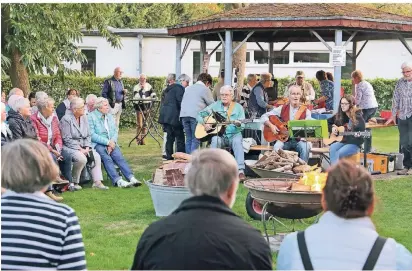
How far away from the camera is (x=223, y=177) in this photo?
353 centimetres

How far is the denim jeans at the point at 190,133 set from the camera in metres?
13.3

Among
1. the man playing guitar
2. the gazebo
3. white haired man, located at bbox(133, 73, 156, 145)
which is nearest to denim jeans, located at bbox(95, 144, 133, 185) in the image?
the man playing guitar

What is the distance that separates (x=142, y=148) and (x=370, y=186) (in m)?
14.4

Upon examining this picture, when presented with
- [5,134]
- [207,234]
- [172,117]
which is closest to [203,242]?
[207,234]

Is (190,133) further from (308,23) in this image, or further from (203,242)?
(203,242)

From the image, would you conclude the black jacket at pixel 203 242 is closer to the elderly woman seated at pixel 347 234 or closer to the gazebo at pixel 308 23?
the elderly woman seated at pixel 347 234

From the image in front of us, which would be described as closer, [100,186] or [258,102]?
[100,186]

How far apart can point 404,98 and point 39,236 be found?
10.4 meters

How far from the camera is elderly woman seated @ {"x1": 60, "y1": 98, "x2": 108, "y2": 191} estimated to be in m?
11.2

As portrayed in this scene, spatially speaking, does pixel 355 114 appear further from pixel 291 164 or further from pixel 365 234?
pixel 365 234

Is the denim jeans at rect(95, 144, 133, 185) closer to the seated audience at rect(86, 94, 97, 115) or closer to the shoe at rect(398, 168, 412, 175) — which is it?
the seated audience at rect(86, 94, 97, 115)

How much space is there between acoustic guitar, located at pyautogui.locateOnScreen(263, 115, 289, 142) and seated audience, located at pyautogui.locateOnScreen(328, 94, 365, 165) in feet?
2.38

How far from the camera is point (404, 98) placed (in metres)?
13.0

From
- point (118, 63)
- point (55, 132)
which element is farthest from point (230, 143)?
point (118, 63)
